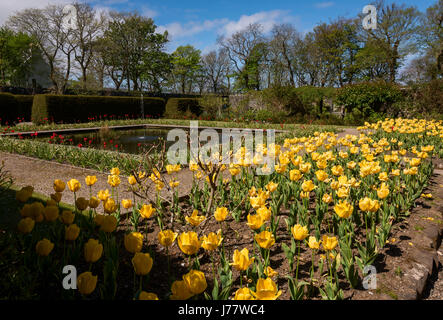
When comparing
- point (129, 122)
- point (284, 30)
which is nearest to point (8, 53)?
point (129, 122)

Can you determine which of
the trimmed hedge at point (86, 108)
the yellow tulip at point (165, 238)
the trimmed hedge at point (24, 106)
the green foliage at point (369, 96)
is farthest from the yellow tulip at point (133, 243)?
the trimmed hedge at point (24, 106)

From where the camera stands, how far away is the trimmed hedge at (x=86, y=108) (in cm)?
1573

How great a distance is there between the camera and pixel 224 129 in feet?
46.0

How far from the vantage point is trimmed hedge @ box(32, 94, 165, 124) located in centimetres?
1573

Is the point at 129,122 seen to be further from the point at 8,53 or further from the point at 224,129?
the point at 8,53

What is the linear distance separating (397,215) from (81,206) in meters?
2.96

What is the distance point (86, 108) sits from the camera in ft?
60.1

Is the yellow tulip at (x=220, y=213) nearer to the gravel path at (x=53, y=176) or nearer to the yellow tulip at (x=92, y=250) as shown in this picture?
the yellow tulip at (x=92, y=250)

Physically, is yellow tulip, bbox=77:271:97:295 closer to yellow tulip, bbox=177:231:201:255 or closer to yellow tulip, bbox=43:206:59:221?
yellow tulip, bbox=177:231:201:255

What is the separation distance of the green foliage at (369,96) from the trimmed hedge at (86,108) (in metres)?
14.2

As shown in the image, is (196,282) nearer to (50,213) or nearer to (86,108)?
(50,213)

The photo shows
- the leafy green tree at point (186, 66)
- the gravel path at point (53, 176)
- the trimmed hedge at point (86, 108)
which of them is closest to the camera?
the gravel path at point (53, 176)

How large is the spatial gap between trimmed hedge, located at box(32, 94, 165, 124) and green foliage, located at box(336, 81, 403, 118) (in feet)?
46.4
